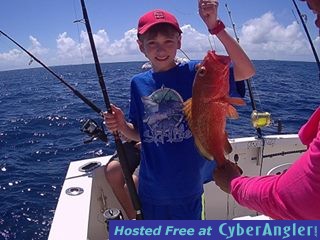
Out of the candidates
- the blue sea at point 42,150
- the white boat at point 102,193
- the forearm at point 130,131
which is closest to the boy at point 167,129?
the forearm at point 130,131

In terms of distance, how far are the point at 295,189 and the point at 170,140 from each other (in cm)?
145

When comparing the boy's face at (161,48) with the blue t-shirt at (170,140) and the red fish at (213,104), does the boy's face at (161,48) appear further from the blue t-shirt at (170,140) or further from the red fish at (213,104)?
the red fish at (213,104)

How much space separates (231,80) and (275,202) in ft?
4.25

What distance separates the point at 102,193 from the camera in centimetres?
369

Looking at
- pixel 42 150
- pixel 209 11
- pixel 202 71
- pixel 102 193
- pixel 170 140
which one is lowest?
pixel 42 150

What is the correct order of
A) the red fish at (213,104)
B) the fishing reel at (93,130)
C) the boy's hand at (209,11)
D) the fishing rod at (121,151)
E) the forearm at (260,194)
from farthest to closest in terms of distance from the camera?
1. the fishing reel at (93,130)
2. the fishing rod at (121,151)
3. the boy's hand at (209,11)
4. the red fish at (213,104)
5. the forearm at (260,194)

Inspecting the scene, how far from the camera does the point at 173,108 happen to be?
2520 millimetres

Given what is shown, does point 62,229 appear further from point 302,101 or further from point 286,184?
point 302,101

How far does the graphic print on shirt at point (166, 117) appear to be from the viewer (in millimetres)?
2510

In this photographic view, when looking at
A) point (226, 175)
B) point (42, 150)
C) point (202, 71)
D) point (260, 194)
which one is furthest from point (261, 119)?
point (42, 150)

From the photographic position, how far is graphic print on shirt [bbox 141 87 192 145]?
2.51 meters

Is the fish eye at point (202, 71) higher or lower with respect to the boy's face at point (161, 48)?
lower

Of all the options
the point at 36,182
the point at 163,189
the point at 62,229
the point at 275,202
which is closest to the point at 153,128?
the point at 163,189

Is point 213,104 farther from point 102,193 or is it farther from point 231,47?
point 102,193
